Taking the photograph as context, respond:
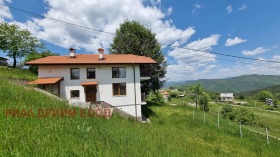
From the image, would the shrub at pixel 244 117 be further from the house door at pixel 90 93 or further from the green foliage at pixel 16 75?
the green foliage at pixel 16 75

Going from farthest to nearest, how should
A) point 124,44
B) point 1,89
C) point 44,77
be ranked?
point 124,44
point 44,77
point 1,89

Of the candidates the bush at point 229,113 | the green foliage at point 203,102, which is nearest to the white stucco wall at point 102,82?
the green foliage at point 203,102

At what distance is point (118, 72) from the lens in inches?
838

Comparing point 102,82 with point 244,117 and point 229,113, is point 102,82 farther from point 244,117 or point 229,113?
point 229,113

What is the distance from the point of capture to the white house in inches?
757

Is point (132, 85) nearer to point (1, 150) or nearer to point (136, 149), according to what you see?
point (136, 149)

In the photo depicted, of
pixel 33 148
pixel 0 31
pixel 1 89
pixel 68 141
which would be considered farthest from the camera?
pixel 0 31

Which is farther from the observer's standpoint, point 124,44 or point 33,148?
point 124,44

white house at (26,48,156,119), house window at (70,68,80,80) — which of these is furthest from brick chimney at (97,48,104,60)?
house window at (70,68,80,80)

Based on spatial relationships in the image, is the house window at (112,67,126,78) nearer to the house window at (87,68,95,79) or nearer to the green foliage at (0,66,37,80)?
the house window at (87,68,95,79)

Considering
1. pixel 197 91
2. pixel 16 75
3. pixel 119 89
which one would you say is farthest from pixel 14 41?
pixel 197 91

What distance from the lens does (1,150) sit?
10.8ft

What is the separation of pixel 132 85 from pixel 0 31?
116ft

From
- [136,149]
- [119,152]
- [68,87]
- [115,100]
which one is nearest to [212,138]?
[136,149]
